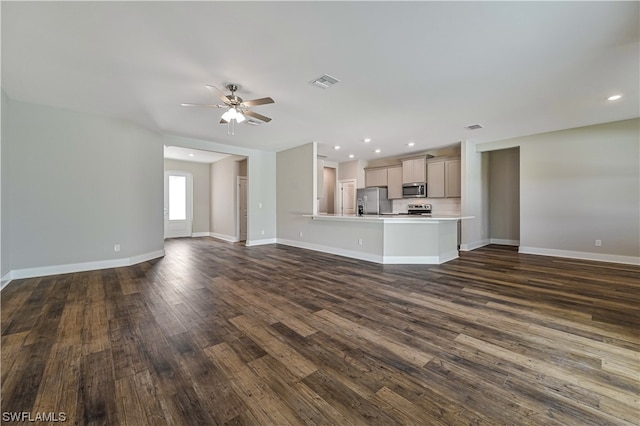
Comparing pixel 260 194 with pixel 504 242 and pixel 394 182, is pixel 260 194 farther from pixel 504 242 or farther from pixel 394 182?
pixel 504 242

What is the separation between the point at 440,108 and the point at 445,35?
1.92 m

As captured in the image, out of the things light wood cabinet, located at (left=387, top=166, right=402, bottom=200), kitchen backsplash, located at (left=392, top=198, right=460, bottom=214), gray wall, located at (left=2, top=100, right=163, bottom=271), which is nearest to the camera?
gray wall, located at (left=2, top=100, right=163, bottom=271)

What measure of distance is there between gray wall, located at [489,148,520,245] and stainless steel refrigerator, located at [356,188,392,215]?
2.97 meters

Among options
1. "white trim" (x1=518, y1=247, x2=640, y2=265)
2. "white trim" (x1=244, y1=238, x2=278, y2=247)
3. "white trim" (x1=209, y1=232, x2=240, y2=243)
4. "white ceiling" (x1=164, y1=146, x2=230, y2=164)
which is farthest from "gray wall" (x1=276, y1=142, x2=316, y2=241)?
"white trim" (x1=518, y1=247, x2=640, y2=265)

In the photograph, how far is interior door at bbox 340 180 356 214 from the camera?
29.7 feet

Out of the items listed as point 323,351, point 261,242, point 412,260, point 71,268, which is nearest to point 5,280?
point 71,268

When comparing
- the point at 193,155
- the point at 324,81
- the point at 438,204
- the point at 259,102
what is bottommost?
the point at 438,204

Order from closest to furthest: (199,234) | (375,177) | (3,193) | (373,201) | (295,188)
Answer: (3,193), (295,188), (373,201), (375,177), (199,234)

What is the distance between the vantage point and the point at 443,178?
23.0 feet

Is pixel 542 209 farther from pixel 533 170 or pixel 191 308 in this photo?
pixel 191 308

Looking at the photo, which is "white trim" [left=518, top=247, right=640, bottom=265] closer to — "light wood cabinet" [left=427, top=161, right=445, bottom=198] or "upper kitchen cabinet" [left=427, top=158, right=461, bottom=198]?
"upper kitchen cabinet" [left=427, top=158, right=461, bottom=198]

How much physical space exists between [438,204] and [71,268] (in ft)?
27.3

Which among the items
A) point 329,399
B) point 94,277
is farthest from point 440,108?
point 94,277

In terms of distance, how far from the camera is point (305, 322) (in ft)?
8.00
